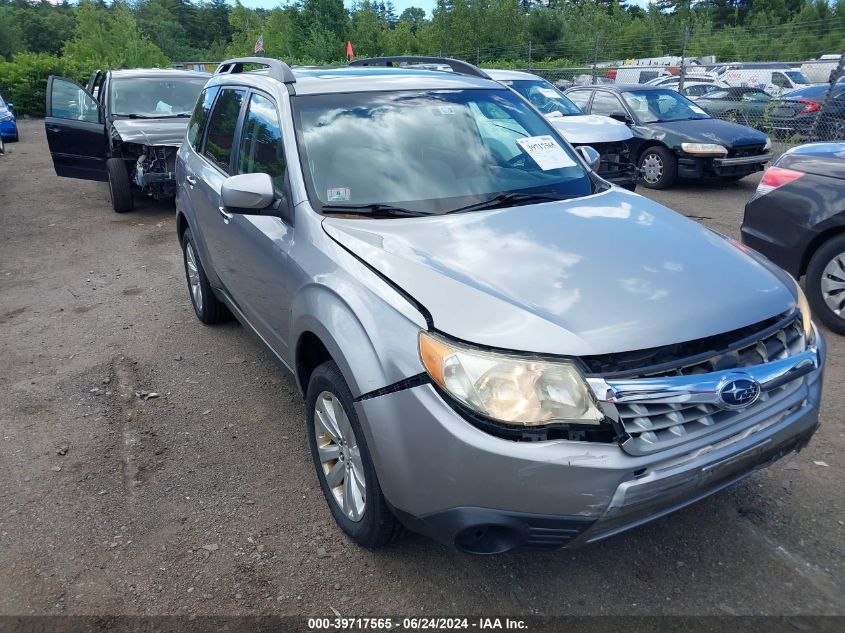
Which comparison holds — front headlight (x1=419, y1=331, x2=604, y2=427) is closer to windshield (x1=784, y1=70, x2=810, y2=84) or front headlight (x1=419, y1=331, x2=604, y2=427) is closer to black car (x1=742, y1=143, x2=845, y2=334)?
black car (x1=742, y1=143, x2=845, y2=334)

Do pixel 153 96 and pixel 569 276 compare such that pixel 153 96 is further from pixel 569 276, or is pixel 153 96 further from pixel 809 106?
pixel 809 106

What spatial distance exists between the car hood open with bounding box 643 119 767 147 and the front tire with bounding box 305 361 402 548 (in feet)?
27.9

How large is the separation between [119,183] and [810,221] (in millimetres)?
8213

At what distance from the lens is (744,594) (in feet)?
8.00

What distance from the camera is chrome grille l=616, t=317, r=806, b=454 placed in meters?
2.02

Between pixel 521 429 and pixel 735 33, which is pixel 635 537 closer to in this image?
pixel 521 429

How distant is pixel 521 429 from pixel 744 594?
1.20 meters

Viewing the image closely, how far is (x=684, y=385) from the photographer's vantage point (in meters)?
2.05

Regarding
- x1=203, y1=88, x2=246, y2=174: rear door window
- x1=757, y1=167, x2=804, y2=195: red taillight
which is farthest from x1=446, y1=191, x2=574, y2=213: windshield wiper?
x1=757, y1=167, x2=804, y2=195: red taillight

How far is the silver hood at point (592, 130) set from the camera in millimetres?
8844

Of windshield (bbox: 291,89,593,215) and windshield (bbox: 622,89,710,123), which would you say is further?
windshield (bbox: 622,89,710,123)

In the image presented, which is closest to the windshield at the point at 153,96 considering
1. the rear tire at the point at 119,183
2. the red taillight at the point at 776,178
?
the rear tire at the point at 119,183

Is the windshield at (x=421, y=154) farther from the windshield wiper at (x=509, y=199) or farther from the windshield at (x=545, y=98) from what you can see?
the windshield at (x=545, y=98)

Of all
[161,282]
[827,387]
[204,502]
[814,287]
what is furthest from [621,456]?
[161,282]
